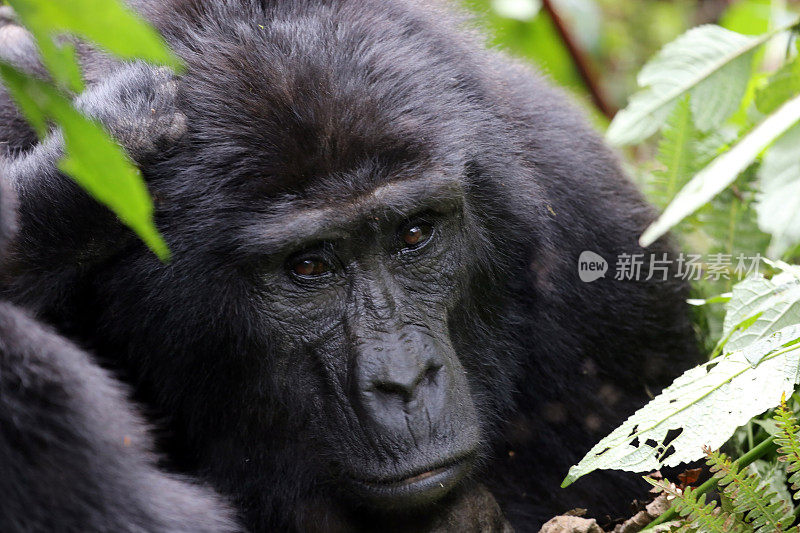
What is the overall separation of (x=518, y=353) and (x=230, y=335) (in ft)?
3.96

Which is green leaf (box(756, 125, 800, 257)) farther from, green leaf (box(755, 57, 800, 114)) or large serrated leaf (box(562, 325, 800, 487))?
green leaf (box(755, 57, 800, 114))

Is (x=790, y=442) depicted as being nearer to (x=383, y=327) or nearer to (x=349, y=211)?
(x=383, y=327)

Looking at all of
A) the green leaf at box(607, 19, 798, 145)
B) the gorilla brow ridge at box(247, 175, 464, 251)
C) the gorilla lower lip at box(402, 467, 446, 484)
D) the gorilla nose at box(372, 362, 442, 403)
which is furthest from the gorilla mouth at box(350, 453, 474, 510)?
the green leaf at box(607, 19, 798, 145)

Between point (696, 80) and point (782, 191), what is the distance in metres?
1.94

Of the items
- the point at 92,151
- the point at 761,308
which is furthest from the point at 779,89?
the point at 92,151

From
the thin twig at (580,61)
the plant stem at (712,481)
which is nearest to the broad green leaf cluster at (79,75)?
the plant stem at (712,481)

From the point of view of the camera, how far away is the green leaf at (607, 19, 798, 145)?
4559mm

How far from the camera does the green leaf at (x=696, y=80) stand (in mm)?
4559

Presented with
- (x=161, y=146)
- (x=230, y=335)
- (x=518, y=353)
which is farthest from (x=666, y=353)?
(x=161, y=146)

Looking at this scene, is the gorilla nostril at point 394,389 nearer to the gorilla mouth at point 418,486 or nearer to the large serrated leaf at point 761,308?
the gorilla mouth at point 418,486

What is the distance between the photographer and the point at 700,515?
2.83 m

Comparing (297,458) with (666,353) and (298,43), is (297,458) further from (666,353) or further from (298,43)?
(666,353)

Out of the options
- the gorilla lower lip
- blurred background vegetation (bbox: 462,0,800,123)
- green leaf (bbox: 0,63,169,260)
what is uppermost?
green leaf (bbox: 0,63,169,260)

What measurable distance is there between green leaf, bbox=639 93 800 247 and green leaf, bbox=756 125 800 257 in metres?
0.21
